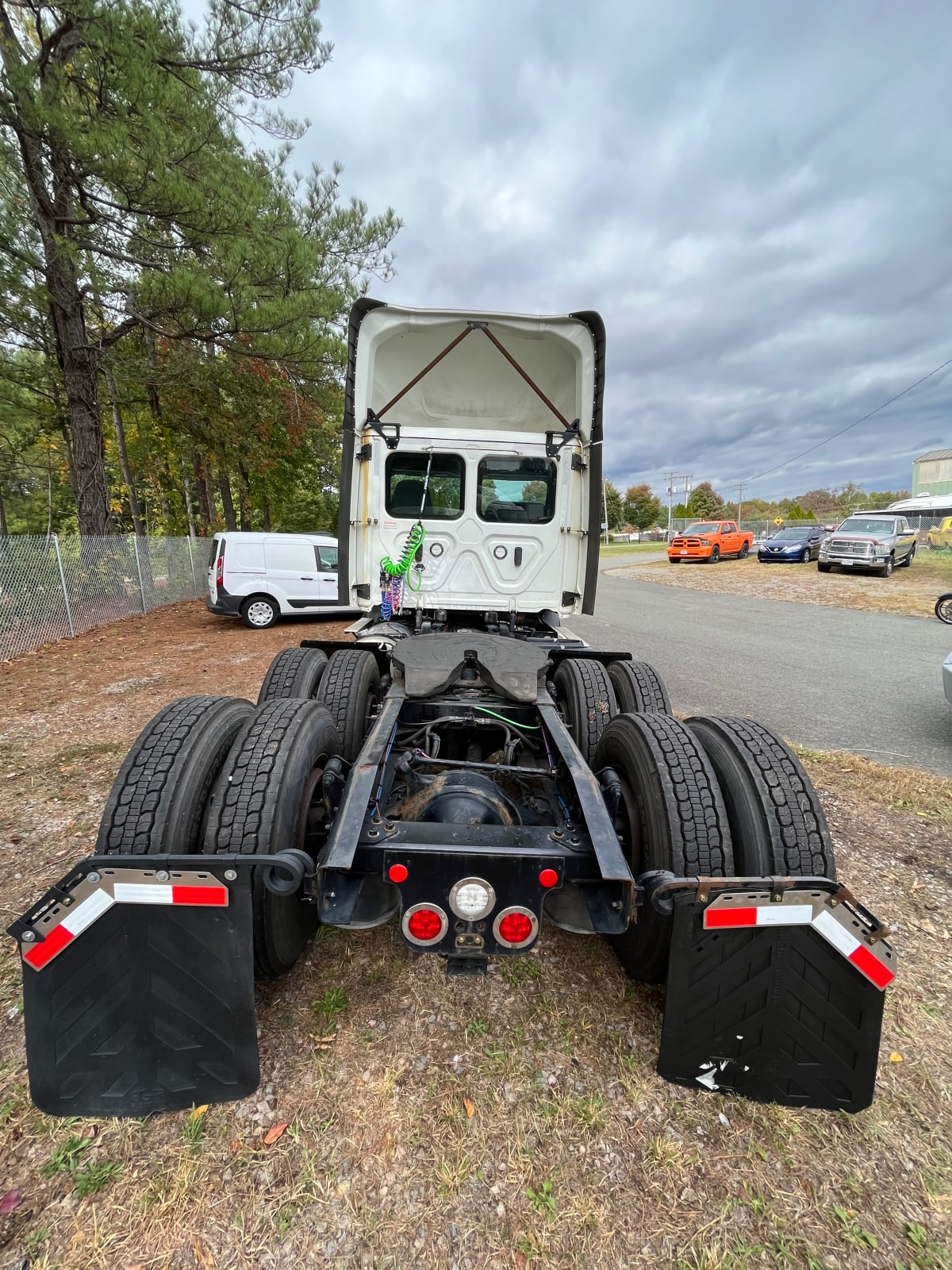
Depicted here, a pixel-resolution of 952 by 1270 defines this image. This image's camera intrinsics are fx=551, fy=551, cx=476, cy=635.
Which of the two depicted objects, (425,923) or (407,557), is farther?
(407,557)

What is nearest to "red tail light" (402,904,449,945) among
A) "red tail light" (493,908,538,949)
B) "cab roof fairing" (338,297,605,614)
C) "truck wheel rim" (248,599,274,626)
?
"red tail light" (493,908,538,949)

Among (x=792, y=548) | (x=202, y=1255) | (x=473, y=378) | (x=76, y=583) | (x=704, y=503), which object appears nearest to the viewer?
(x=202, y=1255)

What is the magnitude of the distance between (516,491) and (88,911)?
13.1ft

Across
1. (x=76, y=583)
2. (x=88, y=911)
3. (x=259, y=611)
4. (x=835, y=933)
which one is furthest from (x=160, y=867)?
(x=76, y=583)

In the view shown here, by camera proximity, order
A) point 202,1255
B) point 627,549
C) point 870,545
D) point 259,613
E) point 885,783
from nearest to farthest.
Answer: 1. point 202,1255
2. point 885,783
3. point 259,613
4. point 870,545
5. point 627,549

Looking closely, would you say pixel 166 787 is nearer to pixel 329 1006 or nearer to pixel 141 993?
pixel 141 993

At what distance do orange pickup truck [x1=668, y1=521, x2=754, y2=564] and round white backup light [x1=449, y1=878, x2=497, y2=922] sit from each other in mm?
25169

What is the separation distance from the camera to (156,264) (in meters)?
8.82

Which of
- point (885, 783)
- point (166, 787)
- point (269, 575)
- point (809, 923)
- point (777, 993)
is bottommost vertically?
point (885, 783)

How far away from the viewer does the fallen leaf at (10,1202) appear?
1.41m

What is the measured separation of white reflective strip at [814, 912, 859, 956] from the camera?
1570 mm

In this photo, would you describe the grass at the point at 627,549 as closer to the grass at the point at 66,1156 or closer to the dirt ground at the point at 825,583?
the dirt ground at the point at 825,583

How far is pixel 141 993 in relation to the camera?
1.58 m

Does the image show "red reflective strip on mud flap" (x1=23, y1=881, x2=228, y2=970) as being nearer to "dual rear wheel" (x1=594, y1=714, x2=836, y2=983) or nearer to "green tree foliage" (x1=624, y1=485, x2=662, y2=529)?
"dual rear wheel" (x1=594, y1=714, x2=836, y2=983)
